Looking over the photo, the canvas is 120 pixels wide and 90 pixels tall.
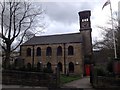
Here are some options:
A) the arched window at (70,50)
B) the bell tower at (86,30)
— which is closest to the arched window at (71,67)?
the arched window at (70,50)

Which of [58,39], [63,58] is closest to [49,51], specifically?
[58,39]

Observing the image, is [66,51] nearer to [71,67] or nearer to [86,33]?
[71,67]

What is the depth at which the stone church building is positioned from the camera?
44062mm

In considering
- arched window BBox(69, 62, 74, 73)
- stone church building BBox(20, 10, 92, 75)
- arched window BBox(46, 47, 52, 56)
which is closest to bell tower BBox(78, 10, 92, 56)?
stone church building BBox(20, 10, 92, 75)

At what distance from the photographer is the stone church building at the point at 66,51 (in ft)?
145

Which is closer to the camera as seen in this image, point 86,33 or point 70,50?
point 70,50

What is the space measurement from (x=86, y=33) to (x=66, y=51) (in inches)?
237

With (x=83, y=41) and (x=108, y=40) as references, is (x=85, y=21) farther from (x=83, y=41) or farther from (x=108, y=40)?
(x=108, y=40)

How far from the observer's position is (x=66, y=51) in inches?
1784

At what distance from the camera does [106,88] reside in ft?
70.4

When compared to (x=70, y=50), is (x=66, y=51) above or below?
below

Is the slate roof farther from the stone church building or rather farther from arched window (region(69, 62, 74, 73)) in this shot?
arched window (region(69, 62, 74, 73))

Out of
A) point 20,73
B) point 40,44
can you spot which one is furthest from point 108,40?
point 20,73

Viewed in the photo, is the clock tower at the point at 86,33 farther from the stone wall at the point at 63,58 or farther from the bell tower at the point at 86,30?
the stone wall at the point at 63,58
